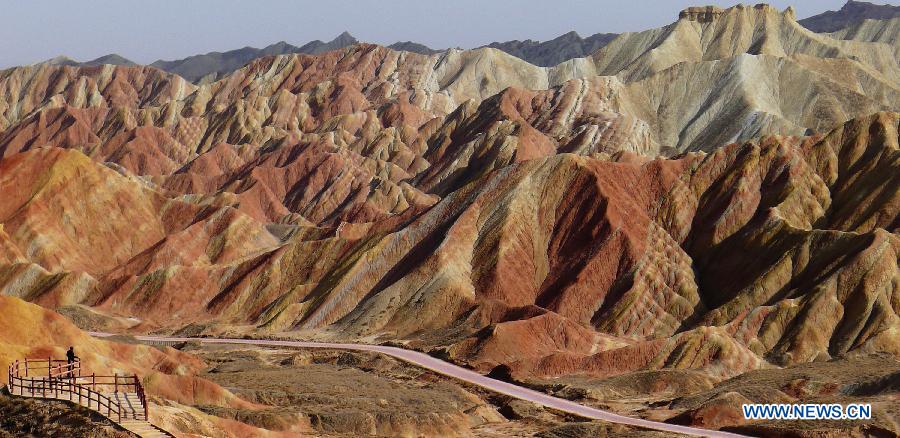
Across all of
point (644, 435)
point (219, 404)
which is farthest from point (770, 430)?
point (219, 404)

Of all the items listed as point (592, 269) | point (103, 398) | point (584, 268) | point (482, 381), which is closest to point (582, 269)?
point (584, 268)

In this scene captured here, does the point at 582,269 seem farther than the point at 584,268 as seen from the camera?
Yes

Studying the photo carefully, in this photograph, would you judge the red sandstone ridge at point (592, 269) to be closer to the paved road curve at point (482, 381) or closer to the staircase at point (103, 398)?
the paved road curve at point (482, 381)

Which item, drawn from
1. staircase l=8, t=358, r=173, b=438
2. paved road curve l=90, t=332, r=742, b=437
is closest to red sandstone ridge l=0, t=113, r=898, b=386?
paved road curve l=90, t=332, r=742, b=437

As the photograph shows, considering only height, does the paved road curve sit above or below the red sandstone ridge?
below

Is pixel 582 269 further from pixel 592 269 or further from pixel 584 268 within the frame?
pixel 592 269

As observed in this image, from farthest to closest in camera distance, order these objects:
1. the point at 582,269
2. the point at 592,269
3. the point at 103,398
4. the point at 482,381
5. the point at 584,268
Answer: the point at 582,269 → the point at 584,268 → the point at 592,269 → the point at 482,381 → the point at 103,398

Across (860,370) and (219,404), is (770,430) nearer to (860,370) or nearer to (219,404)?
(860,370)

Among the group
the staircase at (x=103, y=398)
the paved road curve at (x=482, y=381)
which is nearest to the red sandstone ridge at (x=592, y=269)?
the paved road curve at (x=482, y=381)

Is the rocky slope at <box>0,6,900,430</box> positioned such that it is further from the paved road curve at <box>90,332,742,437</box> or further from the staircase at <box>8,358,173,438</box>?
the staircase at <box>8,358,173,438</box>
